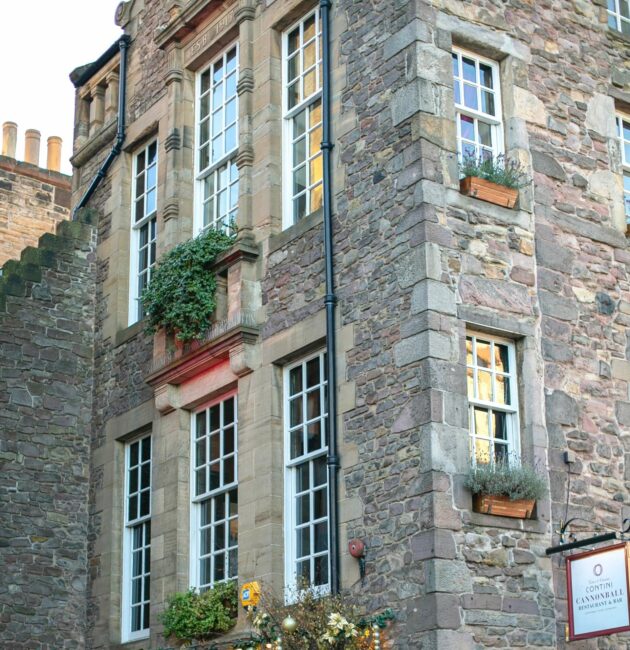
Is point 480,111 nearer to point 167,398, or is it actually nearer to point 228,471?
point 228,471

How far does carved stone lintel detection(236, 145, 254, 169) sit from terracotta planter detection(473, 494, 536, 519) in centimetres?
539

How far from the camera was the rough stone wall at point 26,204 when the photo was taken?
87.9 ft

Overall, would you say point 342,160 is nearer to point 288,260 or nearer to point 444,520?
point 288,260

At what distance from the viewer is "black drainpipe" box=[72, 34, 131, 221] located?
753 inches

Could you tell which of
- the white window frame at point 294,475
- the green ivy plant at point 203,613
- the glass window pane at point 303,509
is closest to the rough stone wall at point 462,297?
the white window frame at point 294,475

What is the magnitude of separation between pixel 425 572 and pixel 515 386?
224 cm

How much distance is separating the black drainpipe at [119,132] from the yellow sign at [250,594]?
7.30m

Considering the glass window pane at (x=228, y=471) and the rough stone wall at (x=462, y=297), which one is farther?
the glass window pane at (x=228, y=471)

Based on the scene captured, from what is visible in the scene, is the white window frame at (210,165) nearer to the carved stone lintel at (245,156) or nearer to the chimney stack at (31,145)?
the carved stone lintel at (245,156)

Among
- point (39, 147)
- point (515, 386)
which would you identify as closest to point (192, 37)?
point (515, 386)

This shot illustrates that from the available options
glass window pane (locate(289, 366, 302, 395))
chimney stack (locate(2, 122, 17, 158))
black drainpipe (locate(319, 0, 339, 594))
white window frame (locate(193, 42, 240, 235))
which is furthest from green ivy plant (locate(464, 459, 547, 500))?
chimney stack (locate(2, 122, 17, 158))

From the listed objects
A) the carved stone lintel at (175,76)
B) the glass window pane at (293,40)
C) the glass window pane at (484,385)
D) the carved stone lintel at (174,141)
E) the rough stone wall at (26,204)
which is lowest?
the glass window pane at (484,385)

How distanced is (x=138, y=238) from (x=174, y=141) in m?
1.82

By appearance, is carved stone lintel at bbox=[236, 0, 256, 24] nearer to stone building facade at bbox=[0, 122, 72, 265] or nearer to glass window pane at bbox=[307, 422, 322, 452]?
glass window pane at bbox=[307, 422, 322, 452]
